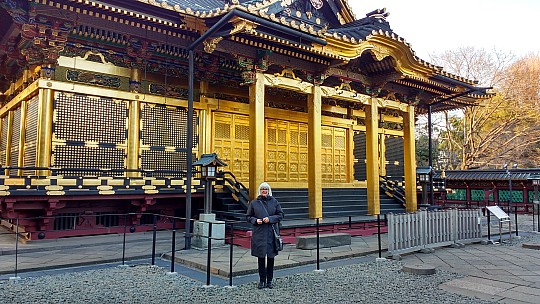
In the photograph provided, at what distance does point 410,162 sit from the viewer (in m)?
14.6

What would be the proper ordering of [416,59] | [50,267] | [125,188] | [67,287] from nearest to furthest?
[67,287], [50,267], [125,188], [416,59]

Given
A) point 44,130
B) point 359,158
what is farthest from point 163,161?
point 359,158

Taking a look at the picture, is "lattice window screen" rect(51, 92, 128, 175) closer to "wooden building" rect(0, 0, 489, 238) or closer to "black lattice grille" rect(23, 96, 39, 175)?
"wooden building" rect(0, 0, 489, 238)

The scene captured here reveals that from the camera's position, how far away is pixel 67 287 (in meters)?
A: 5.52

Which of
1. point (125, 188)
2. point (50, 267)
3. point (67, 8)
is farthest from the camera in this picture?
point (125, 188)

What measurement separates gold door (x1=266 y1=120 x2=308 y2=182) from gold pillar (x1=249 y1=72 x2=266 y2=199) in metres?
3.11

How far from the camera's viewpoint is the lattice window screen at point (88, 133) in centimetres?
945

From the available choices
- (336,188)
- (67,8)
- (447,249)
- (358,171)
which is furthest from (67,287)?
(358,171)

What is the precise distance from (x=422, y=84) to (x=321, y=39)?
5942 mm

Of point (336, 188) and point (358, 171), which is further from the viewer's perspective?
point (358, 171)

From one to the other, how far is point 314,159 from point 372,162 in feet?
8.99

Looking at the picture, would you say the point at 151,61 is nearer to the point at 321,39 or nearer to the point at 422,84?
the point at 321,39

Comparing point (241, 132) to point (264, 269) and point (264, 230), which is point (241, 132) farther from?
point (264, 269)

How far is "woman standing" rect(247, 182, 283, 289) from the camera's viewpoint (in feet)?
18.0
